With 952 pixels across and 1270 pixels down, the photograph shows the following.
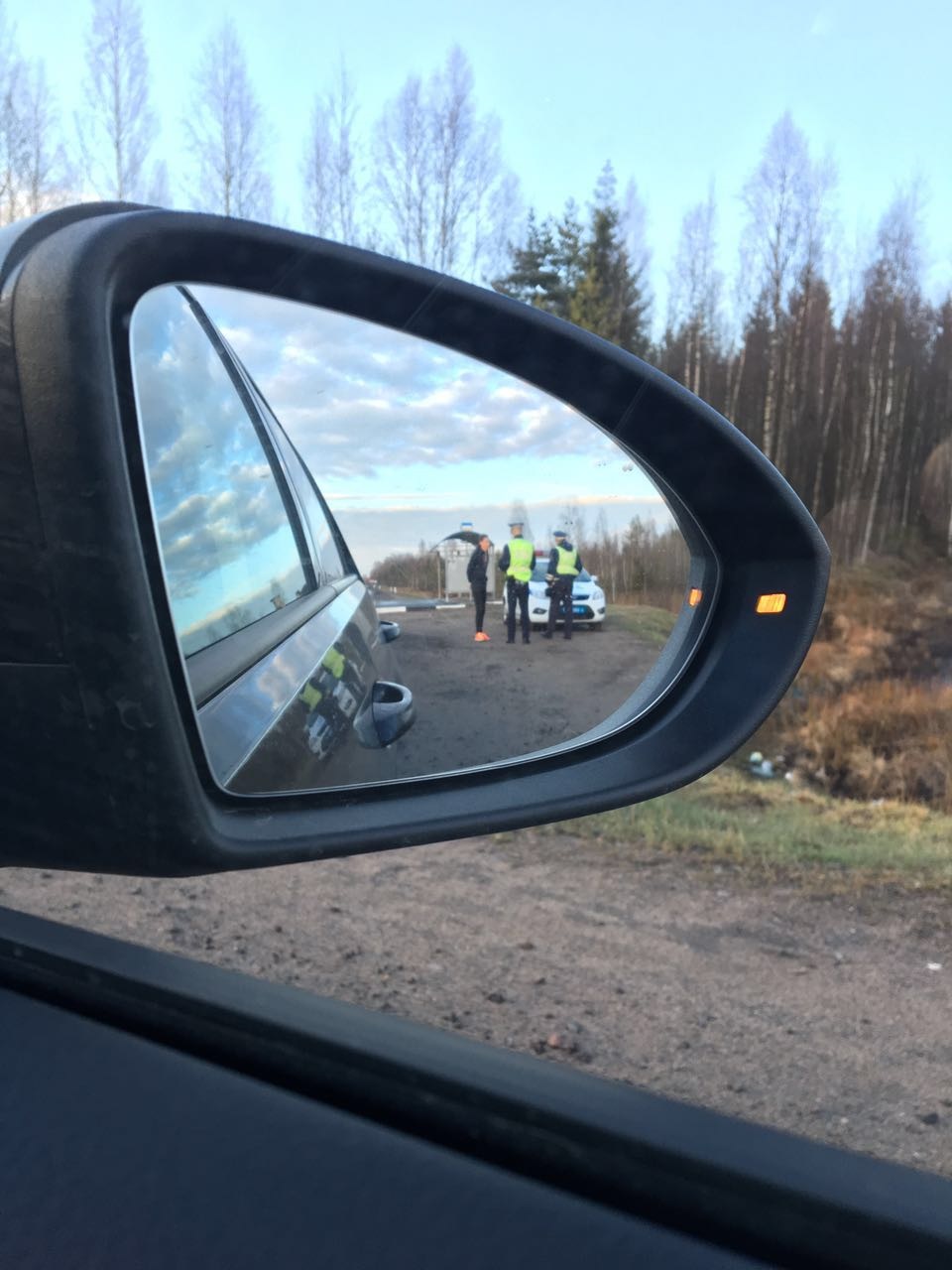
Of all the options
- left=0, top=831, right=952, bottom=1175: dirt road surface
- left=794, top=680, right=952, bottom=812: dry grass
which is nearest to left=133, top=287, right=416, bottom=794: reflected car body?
left=0, top=831, right=952, bottom=1175: dirt road surface

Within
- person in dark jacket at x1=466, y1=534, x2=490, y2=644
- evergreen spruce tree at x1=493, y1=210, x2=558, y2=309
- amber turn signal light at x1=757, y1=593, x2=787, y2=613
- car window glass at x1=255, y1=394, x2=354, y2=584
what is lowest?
amber turn signal light at x1=757, y1=593, x2=787, y2=613

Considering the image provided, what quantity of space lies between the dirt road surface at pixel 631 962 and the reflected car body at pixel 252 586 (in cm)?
190

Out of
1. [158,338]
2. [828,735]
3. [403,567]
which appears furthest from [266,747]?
[828,735]

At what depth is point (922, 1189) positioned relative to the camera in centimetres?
157

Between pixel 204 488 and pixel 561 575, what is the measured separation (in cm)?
56

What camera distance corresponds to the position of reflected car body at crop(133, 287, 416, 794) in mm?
1418

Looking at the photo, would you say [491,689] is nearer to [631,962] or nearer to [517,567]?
[517,567]

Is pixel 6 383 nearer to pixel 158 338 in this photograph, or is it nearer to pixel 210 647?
pixel 158 338

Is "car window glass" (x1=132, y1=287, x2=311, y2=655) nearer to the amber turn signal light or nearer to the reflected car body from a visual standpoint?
the reflected car body

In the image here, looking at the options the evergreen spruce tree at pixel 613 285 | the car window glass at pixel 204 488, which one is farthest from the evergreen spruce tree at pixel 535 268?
the car window glass at pixel 204 488

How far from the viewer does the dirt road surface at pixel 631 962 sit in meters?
3.24

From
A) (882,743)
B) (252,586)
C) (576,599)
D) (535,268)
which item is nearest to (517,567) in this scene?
(576,599)

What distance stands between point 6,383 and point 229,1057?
1.29 meters

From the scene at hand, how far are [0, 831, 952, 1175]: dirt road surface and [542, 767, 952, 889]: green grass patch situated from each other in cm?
33
